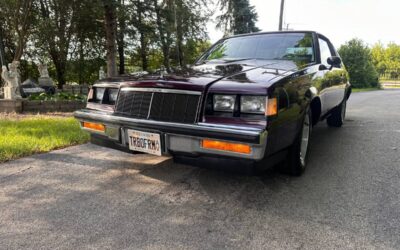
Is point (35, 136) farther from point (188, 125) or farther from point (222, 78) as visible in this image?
point (222, 78)

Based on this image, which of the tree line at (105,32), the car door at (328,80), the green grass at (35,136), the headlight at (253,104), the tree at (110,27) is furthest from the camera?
the tree line at (105,32)

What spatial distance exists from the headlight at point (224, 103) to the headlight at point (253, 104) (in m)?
0.08

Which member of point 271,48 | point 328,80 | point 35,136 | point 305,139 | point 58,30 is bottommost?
point 35,136

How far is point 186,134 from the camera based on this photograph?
2.62 meters

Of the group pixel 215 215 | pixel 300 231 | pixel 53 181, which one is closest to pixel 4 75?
pixel 53 181

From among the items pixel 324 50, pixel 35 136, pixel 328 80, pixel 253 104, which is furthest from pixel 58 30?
pixel 253 104

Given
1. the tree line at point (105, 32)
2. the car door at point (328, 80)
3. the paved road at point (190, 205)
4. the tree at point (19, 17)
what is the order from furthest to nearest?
the tree at point (19, 17) < the tree line at point (105, 32) < the car door at point (328, 80) < the paved road at point (190, 205)

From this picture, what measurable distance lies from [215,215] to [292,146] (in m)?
1.07

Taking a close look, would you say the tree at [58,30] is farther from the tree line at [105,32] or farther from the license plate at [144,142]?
the license plate at [144,142]

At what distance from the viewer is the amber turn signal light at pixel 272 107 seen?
248 cm

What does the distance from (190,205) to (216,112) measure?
80 cm

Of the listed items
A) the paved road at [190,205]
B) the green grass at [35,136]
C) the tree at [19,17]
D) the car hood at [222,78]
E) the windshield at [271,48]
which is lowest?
the paved road at [190,205]

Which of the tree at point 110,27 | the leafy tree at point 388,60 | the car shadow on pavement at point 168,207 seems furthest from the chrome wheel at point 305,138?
the leafy tree at point 388,60

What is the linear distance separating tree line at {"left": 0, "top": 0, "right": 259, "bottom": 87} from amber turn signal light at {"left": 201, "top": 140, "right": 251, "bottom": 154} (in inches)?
345
